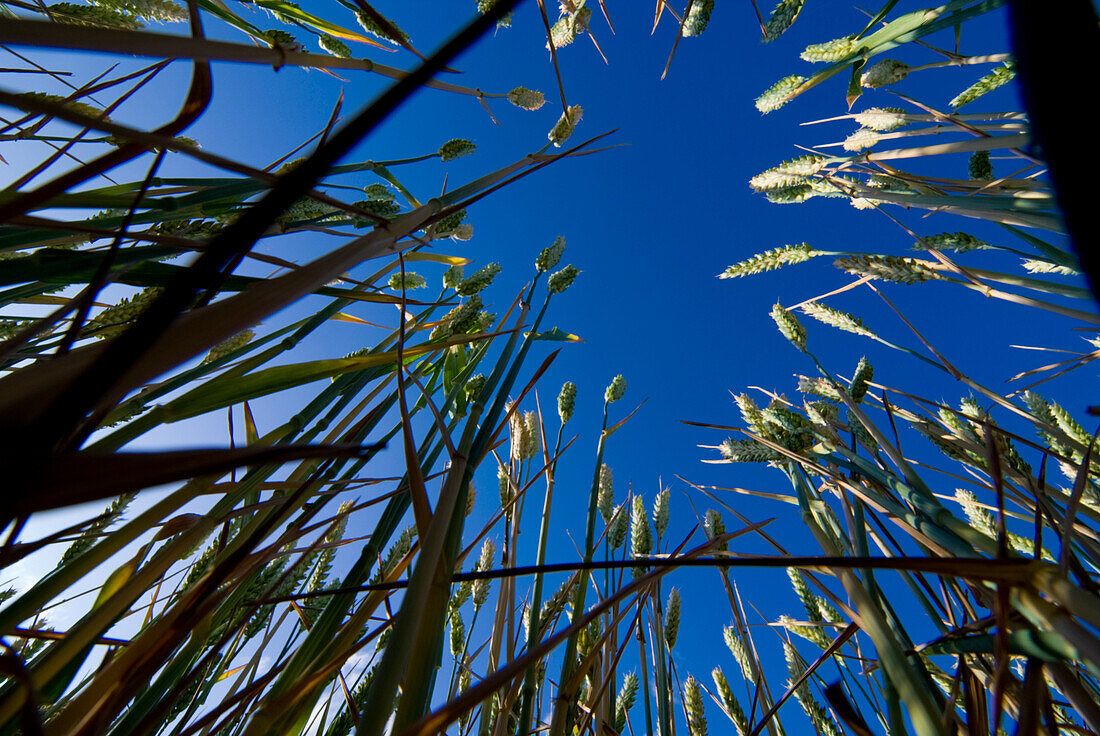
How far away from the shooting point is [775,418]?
1037 mm

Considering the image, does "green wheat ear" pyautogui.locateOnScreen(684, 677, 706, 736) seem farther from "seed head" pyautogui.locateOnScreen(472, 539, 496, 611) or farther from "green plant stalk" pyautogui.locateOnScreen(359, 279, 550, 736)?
"green plant stalk" pyautogui.locateOnScreen(359, 279, 550, 736)

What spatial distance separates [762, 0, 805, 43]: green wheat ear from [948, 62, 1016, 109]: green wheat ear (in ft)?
1.60

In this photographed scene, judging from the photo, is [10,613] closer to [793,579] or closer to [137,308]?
[137,308]

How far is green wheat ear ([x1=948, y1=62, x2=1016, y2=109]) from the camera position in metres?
1.23

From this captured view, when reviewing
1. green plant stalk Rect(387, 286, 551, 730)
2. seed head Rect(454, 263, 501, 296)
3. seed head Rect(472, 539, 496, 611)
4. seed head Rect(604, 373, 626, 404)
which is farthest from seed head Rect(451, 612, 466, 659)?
green plant stalk Rect(387, 286, 551, 730)

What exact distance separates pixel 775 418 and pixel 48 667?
3.60 ft

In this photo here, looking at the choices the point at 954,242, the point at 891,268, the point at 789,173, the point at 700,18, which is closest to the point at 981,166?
the point at 954,242

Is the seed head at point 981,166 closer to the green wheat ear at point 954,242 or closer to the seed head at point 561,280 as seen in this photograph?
the green wheat ear at point 954,242

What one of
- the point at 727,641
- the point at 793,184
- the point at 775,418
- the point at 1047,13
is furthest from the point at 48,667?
the point at 793,184

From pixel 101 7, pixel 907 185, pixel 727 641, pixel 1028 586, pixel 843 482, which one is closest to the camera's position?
pixel 1028 586

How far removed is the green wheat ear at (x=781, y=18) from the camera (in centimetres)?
139

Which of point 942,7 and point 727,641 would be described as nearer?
point 942,7

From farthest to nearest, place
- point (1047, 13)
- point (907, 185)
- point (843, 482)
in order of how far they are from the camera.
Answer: point (907, 185), point (843, 482), point (1047, 13)

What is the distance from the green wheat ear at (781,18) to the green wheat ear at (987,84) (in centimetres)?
49
